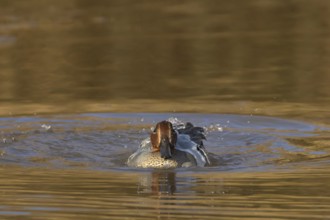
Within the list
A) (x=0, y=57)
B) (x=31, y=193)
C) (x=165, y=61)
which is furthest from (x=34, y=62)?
(x=31, y=193)

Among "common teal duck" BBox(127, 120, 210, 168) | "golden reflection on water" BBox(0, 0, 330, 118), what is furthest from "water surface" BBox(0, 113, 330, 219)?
"golden reflection on water" BBox(0, 0, 330, 118)

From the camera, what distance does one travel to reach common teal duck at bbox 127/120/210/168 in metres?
11.2

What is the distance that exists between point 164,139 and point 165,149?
13 cm

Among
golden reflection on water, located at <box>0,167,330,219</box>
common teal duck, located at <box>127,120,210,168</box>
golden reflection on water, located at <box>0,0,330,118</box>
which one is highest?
golden reflection on water, located at <box>0,0,330,118</box>

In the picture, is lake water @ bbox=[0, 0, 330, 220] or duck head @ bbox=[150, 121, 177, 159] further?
duck head @ bbox=[150, 121, 177, 159]

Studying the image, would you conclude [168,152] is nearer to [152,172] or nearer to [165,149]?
[165,149]

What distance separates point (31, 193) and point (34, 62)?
7801mm

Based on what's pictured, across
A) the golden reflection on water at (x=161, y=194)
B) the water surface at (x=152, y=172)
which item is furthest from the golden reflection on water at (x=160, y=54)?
the golden reflection on water at (x=161, y=194)

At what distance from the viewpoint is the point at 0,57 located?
57.0ft

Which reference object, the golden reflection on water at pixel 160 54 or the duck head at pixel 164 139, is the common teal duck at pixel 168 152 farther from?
the golden reflection on water at pixel 160 54

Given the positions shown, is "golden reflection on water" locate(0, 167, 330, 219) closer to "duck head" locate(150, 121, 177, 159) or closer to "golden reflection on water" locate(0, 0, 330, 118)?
"duck head" locate(150, 121, 177, 159)

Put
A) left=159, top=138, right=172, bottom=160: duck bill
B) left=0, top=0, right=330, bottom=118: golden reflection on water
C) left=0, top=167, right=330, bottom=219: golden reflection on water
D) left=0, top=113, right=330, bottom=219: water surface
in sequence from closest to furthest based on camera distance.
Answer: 1. left=0, top=167, right=330, bottom=219: golden reflection on water
2. left=0, top=113, right=330, bottom=219: water surface
3. left=159, top=138, right=172, bottom=160: duck bill
4. left=0, top=0, right=330, bottom=118: golden reflection on water

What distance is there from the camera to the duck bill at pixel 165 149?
11094 millimetres

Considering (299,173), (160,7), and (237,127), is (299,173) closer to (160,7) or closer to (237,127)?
(237,127)
